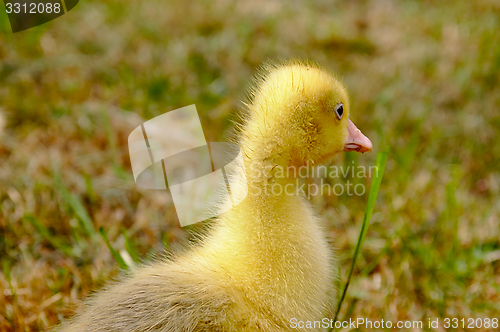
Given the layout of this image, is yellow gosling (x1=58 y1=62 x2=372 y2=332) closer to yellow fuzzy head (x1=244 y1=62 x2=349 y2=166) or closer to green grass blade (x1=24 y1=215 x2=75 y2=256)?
yellow fuzzy head (x1=244 y1=62 x2=349 y2=166)

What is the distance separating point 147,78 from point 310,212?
63.5 inches

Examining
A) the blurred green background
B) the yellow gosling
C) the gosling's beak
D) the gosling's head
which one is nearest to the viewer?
the yellow gosling

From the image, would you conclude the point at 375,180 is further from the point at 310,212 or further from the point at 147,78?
the point at 147,78

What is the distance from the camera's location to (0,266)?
1.46 m

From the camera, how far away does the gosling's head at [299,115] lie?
106 cm

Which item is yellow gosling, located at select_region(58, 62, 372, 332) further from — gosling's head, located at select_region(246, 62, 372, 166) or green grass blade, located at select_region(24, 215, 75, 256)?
green grass blade, located at select_region(24, 215, 75, 256)

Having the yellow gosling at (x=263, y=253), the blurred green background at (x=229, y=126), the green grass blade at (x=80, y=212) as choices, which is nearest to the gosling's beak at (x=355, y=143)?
the yellow gosling at (x=263, y=253)

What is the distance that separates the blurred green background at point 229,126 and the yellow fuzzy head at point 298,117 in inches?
16.7

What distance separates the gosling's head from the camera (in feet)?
3.49

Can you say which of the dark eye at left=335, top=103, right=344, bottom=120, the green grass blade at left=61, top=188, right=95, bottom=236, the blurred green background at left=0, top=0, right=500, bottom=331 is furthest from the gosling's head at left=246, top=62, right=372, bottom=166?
the green grass blade at left=61, top=188, right=95, bottom=236

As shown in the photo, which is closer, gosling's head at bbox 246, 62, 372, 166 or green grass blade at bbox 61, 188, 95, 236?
gosling's head at bbox 246, 62, 372, 166

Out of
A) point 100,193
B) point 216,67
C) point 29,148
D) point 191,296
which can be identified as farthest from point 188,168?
point 191,296

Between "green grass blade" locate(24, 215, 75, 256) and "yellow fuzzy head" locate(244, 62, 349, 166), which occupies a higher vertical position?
"yellow fuzzy head" locate(244, 62, 349, 166)

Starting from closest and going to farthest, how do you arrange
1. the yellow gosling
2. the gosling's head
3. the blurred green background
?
the yellow gosling, the gosling's head, the blurred green background
